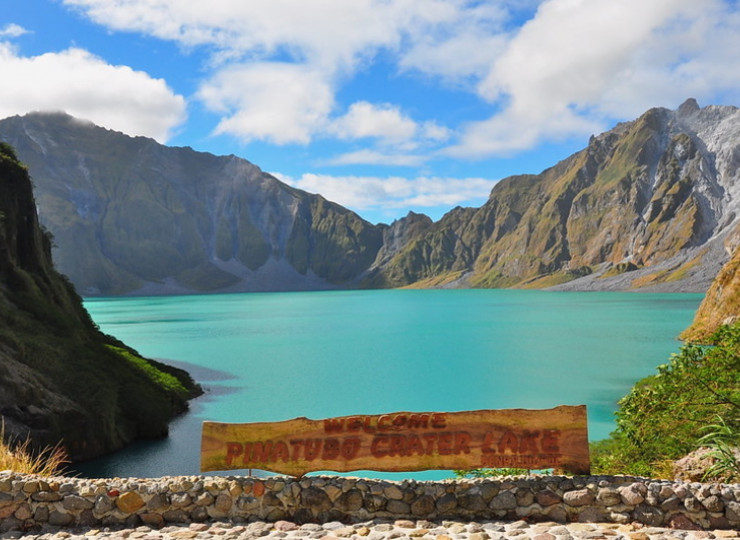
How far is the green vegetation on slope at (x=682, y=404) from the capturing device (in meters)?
14.4

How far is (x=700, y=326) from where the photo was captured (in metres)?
69.4

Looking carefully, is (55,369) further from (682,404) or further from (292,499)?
(682,404)

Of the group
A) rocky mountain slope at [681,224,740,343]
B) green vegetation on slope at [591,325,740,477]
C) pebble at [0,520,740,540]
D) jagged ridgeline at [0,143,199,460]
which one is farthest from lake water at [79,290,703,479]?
pebble at [0,520,740,540]

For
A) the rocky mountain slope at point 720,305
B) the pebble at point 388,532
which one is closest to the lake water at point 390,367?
the rocky mountain slope at point 720,305

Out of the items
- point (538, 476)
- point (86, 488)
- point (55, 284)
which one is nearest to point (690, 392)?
point (538, 476)

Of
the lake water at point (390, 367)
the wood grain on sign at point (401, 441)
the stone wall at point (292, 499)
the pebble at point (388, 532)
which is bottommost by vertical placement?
the lake water at point (390, 367)

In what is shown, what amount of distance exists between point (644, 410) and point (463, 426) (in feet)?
25.7

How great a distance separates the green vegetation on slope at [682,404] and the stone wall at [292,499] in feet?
18.3

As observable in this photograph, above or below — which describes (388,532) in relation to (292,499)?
below

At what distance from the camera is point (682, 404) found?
1348cm

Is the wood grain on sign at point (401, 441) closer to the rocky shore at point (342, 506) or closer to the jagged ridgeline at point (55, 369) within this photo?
the rocky shore at point (342, 506)

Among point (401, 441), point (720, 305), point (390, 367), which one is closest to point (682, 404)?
point (401, 441)

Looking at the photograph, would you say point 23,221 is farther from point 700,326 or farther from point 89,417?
point 700,326

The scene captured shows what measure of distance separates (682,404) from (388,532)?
811 cm
